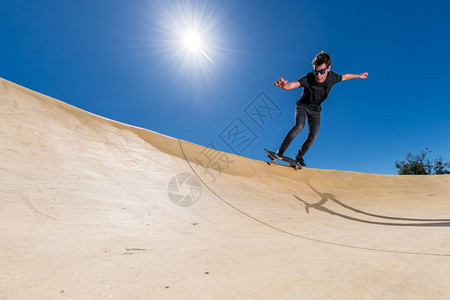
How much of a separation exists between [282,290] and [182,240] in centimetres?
112

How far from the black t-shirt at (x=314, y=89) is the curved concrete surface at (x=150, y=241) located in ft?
6.85

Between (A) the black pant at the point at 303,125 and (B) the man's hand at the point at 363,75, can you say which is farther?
(B) the man's hand at the point at 363,75

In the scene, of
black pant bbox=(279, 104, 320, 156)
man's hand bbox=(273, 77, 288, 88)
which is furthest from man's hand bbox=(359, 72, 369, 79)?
man's hand bbox=(273, 77, 288, 88)

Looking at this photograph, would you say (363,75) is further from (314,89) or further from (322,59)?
(314,89)

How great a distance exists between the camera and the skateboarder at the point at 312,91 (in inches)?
133

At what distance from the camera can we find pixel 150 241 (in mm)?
1835

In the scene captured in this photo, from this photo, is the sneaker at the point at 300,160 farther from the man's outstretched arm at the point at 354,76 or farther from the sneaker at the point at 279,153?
the man's outstretched arm at the point at 354,76

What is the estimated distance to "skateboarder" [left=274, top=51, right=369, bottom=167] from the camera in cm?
339

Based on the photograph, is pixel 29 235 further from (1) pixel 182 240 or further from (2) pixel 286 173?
(2) pixel 286 173

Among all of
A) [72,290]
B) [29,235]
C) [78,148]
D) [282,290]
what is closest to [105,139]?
[78,148]

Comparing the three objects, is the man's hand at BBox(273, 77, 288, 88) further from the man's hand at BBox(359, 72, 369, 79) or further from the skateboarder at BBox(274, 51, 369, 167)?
the man's hand at BBox(359, 72, 369, 79)

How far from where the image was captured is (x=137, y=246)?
66.3 inches

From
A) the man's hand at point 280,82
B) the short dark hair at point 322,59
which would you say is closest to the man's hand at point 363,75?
the short dark hair at point 322,59

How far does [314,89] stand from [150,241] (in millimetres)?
3234
